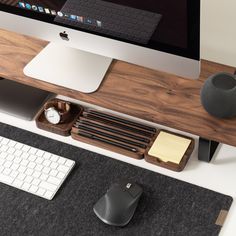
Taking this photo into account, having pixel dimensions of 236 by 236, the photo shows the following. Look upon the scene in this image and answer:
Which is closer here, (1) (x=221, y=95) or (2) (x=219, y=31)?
(1) (x=221, y=95)

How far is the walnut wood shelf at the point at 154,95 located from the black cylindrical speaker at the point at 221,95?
3 cm

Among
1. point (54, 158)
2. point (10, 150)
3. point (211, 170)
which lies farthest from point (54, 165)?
point (211, 170)

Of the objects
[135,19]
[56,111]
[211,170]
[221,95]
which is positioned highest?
[135,19]

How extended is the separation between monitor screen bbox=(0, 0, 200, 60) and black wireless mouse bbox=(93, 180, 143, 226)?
321 millimetres

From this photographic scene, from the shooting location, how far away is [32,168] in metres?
1.18

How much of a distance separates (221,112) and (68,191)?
1.30 feet


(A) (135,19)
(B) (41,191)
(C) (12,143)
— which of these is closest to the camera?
(A) (135,19)

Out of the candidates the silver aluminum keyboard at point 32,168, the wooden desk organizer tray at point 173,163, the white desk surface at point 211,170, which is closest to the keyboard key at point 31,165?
the silver aluminum keyboard at point 32,168

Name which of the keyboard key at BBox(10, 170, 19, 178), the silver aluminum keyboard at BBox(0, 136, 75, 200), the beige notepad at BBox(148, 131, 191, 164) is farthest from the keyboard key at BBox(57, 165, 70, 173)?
the beige notepad at BBox(148, 131, 191, 164)

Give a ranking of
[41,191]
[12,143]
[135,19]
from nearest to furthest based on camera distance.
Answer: [135,19] < [41,191] < [12,143]

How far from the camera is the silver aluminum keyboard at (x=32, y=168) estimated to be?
114cm

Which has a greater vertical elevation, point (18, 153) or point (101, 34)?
point (101, 34)

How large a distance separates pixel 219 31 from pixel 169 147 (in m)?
0.32

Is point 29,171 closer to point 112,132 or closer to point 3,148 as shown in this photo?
point 3,148
